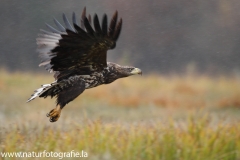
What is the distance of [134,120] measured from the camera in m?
9.70

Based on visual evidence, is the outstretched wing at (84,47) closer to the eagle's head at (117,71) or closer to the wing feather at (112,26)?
the wing feather at (112,26)

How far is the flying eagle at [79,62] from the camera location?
223 inches

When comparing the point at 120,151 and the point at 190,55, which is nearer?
the point at 120,151

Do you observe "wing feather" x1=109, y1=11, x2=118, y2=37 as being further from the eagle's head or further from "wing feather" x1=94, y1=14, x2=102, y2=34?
the eagle's head

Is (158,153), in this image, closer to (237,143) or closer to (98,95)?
(237,143)

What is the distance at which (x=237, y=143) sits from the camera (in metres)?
6.11

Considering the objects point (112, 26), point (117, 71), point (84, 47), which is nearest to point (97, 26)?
point (112, 26)

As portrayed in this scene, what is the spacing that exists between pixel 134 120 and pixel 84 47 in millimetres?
4032

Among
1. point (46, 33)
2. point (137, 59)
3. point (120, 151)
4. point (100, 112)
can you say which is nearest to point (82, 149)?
point (120, 151)

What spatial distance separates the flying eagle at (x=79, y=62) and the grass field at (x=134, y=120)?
339mm

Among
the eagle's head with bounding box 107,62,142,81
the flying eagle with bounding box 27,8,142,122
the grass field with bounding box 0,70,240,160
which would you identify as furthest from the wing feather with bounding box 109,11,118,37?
the grass field with bounding box 0,70,240,160

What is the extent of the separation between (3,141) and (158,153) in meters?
1.59

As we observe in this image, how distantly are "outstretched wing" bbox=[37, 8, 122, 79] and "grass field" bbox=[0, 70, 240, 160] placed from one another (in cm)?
49

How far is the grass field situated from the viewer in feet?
19.6
